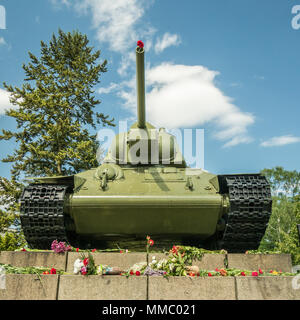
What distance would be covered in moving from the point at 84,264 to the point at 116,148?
4.49m

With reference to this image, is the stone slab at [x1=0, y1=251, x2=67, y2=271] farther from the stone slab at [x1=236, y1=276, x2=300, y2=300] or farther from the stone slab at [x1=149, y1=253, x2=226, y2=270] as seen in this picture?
the stone slab at [x1=236, y1=276, x2=300, y2=300]

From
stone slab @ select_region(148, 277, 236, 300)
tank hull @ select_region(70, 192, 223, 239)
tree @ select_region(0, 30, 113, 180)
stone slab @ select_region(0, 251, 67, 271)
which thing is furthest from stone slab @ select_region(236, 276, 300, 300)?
tree @ select_region(0, 30, 113, 180)

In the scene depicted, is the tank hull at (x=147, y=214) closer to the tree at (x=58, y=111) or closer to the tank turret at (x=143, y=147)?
the tank turret at (x=143, y=147)

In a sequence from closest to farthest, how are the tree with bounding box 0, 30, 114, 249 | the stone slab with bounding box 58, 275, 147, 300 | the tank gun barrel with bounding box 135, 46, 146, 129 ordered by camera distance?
1. the stone slab with bounding box 58, 275, 147, 300
2. the tank gun barrel with bounding box 135, 46, 146, 129
3. the tree with bounding box 0, 30, 114, 249

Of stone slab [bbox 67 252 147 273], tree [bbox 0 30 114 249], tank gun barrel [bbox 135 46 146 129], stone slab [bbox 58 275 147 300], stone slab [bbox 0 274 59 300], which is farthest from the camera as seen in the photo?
tree [bbox 0 30 114 249]

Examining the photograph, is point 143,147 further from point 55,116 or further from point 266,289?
point 55,116

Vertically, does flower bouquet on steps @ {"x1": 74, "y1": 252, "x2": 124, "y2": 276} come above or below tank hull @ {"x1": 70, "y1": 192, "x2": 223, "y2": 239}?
below

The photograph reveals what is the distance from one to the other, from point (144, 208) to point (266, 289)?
3.02 m

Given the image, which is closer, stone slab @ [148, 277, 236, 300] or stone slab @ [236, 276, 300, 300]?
stone slab @ [148, 277, 236, 300]

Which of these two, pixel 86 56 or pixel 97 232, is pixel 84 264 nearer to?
pixel 97 232

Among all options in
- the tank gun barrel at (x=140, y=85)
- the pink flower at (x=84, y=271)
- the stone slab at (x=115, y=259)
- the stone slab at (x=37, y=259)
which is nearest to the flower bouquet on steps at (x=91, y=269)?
the pink flower at (x=84, y=271)

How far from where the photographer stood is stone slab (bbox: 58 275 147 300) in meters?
4.63

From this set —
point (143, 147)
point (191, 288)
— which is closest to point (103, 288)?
point (191, 288)

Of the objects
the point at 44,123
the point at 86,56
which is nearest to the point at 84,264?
the point at 44,123
